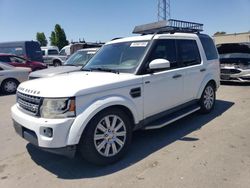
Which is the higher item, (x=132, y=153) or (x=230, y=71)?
(x=230, y=71)

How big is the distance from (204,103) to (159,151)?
92.4 inches

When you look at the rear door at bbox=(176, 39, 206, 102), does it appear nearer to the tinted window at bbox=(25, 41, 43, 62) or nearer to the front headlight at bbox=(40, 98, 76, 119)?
the front headlight at bbox=(40, 98, 76, 119)

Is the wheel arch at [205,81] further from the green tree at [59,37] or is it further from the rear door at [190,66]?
the green tree at [59,37]

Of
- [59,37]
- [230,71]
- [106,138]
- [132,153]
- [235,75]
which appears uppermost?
[59,37]

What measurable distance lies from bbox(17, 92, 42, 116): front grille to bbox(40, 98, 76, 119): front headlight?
187 millimetres

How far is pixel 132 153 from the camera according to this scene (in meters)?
3.98

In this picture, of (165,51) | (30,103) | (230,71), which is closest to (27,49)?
(230,71)

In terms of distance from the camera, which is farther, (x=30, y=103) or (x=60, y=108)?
(x=30, y=103)

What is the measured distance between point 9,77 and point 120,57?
750cm

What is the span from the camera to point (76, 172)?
11.4 feet

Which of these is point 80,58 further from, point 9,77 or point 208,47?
point 208,47

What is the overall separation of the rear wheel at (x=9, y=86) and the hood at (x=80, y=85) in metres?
7.25

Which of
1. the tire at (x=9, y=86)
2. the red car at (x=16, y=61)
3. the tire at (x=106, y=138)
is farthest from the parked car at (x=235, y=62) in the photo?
the red car at (x=16, y=61)

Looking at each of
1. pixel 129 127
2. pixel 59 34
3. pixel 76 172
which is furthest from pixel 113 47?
pixel 59 34
